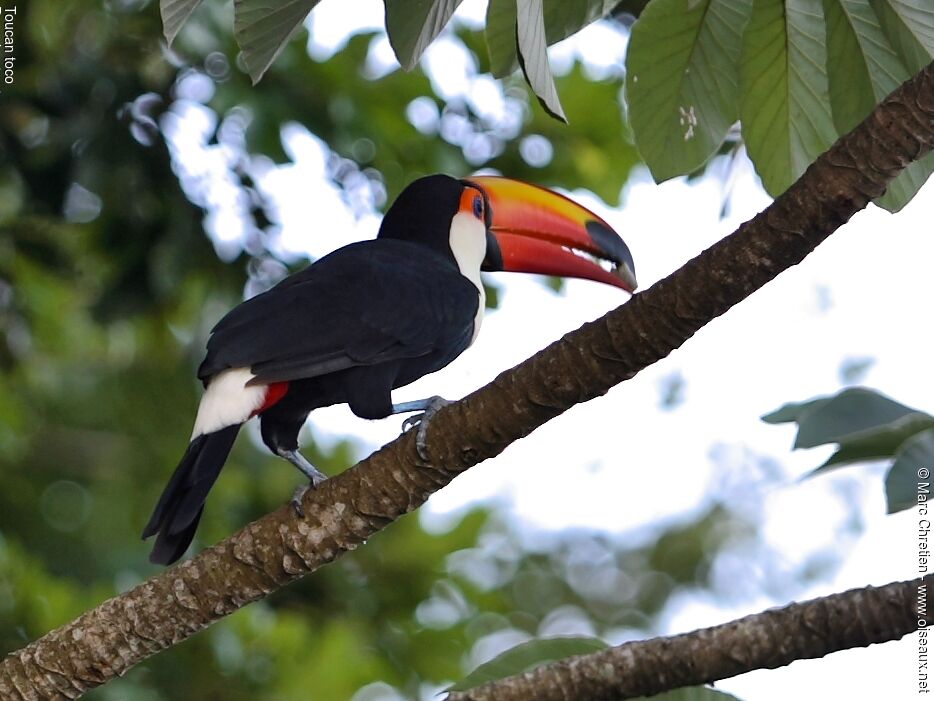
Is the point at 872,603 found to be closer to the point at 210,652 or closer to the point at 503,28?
the point at 503,28

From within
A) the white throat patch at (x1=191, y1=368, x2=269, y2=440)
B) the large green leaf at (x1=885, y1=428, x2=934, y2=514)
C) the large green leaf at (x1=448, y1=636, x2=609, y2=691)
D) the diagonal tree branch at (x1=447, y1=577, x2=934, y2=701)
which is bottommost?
the diagonal tree branch at (x1=447, y1=577, x2=934, y2=701)

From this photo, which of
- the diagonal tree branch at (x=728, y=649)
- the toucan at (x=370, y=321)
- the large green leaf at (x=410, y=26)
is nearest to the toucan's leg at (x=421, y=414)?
the toucan at (x=370, y=321)

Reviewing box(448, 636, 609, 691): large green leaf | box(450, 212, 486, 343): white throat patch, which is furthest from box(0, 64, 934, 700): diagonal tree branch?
box(450, 212, 486, 343): white throat patch

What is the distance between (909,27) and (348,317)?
53.0 inches

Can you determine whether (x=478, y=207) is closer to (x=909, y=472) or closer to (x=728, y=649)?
(x=909, y=472)

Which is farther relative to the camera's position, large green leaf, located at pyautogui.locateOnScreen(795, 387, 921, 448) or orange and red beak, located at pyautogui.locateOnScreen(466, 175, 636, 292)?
orange and red beak, located at pyautogui.locateOnScreen(466, 175, 636, 292)

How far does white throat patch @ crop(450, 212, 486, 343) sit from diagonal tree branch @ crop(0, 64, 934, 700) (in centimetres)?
127

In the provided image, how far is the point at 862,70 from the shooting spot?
2023 mm

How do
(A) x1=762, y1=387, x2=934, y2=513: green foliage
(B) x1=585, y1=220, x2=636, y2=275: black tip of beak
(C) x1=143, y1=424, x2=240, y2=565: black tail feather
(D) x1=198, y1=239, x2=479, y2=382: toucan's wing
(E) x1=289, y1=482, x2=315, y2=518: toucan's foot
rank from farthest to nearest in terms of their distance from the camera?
1. (B) x1=585, y1=220, x2=636, y2=275: black tip of beak
2. (D) x1=198, y1=239, x2=479, y2=382: toucan's wing
3. (C) x1=143, y1=424, x2=240, y2=565: black tail feather
4. (E) x1=289, y1=482, x2=315, y2=518: toucan's foot
5. (A) x1=762, y1=387, x2=934, y2=513: green foliage

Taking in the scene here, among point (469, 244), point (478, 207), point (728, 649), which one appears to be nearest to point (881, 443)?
point (728, 649)

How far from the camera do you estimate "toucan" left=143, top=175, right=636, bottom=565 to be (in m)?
2.58

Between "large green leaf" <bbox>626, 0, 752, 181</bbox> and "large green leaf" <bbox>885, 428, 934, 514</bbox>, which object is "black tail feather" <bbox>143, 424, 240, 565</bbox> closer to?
"large green leaf" <bbox>626, 0, 752, 181</bbox>

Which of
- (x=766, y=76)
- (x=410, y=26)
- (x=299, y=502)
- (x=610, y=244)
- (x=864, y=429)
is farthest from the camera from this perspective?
(x=610, y=244)

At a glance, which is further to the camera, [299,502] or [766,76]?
[299,502]
